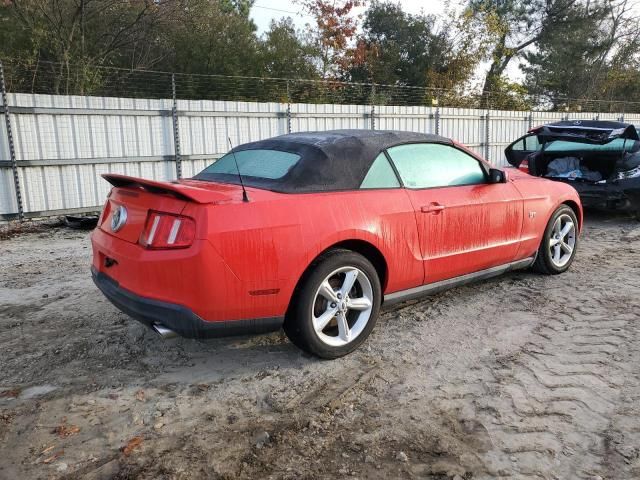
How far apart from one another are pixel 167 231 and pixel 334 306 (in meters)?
1.13

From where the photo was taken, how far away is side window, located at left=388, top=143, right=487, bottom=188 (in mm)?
3991

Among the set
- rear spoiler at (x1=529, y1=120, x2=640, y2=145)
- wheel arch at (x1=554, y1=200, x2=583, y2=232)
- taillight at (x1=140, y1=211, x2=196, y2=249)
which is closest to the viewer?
taillight at (x1=140, y1=211, x2=196, y2=249)

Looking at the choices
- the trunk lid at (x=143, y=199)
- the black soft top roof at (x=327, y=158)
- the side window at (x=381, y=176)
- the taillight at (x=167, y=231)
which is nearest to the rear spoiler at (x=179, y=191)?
the trunk lid at (x=143, y=199)

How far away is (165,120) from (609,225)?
7.81 m

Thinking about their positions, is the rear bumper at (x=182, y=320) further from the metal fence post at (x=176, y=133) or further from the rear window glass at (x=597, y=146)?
the metal fence post at (x=176, y=133)

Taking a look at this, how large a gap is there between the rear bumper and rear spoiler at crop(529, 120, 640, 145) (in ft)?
20.2

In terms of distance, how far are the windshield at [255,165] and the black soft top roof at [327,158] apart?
23 millimetres

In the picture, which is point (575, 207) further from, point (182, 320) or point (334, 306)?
point (182, 320)

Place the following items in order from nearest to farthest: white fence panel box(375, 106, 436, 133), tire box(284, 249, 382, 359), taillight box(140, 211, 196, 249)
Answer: taillight box(140, 211, 196, 249) < tire box(284, 249, 382, 359) < white fence panel box(375, 106, 436, 133)

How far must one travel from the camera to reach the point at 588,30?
32062mm

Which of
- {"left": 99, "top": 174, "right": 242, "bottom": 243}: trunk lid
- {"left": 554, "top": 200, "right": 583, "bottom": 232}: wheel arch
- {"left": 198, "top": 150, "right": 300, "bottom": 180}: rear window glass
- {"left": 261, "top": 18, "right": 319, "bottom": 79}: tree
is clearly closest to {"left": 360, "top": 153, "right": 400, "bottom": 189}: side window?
{"left": 198, "top": 150, "right": 300, "bottom": 180}: rear window glass

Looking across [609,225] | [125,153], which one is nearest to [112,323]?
[125,153]

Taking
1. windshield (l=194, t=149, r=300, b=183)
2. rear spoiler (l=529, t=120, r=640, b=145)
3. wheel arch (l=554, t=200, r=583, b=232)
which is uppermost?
rear spoiler (l=529, t=120, r=640, b=145)

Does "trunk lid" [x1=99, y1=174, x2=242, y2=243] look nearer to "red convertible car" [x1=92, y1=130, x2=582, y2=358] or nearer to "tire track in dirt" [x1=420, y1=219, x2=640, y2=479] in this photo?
"red convertible car" [x1=92, y1=130, x2=582, y2=358]
